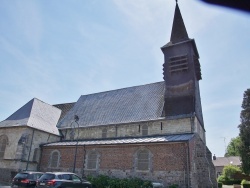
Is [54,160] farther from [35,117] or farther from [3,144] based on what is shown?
[3,144]

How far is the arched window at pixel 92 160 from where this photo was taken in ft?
63.4

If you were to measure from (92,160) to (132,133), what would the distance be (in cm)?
439

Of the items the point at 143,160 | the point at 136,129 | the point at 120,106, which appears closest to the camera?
the point at 143,160

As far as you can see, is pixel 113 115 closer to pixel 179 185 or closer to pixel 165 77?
pixel 165 77

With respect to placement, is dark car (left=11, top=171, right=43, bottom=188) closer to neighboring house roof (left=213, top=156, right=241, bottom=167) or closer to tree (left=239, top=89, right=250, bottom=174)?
tree (left=239, top=89, right=250, bottom=174)

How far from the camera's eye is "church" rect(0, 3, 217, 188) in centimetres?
1711

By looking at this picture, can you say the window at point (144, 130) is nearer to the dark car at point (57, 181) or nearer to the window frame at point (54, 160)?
the window frame at point (54, 160)

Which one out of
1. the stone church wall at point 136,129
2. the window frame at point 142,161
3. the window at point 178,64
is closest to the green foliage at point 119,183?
the window frame at point 142,161

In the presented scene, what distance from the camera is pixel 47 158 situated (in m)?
21.7

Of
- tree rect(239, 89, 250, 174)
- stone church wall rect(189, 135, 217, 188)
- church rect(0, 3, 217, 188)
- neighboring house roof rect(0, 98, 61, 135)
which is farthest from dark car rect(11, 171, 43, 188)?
tree rect(239, 89, 250, 174)

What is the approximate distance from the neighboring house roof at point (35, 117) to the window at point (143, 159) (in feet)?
35.3

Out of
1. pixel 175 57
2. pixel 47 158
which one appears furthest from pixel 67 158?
pixel 175 57

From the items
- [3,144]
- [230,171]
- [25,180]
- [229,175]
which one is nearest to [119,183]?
[25,180]

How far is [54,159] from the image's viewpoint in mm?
21438
